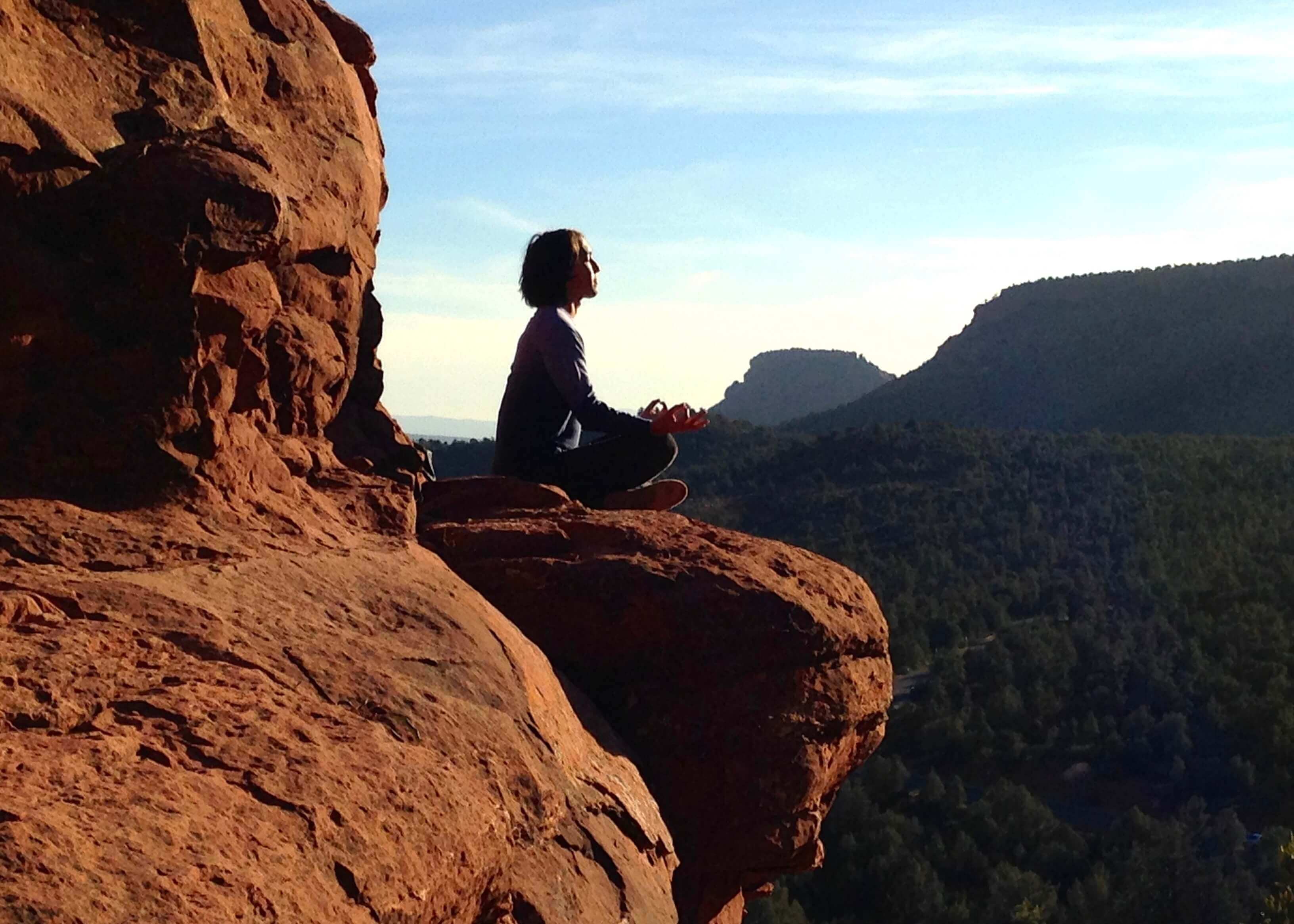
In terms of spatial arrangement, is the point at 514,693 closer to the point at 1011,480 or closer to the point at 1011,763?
the point at 1011,763

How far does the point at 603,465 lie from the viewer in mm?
6316

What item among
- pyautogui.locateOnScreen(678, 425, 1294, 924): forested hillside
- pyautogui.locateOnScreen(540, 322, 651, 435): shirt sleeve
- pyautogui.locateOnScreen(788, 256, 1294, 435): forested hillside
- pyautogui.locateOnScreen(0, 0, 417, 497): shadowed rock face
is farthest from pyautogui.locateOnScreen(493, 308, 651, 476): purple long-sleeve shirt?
pyautogui.locateOnScreen(788, 256, 1294, 435): forested hillside

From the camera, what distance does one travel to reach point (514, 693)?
4.14m

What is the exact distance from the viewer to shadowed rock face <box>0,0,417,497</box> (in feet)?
12.8

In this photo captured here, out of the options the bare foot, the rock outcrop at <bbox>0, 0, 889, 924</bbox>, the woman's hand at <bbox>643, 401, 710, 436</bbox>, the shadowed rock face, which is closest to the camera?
the rock outcrop at <bbox>0, 0, 889, 924</bbox>

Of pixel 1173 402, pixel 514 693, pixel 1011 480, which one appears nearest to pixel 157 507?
pixel 514 693

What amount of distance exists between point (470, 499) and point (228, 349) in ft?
5.85

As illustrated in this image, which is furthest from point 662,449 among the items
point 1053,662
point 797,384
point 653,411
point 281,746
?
point 797,384

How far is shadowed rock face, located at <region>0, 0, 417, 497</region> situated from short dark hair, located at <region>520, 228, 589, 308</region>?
5.00 feet

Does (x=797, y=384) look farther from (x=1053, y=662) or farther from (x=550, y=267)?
(x=550, y=267)

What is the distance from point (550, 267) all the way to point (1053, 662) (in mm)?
23340

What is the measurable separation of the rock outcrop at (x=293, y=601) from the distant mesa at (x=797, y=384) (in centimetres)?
10078

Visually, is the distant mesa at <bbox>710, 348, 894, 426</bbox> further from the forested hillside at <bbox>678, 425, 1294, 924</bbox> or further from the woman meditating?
the woman meditating

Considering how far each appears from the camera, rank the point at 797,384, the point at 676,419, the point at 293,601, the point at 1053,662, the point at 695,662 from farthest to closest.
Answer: the point at 797,384, the point at 1053,662, the point at 676,419, the point at 695,662, the point at 293,601
